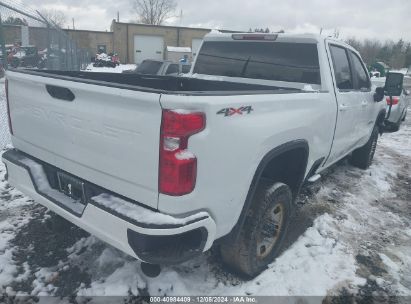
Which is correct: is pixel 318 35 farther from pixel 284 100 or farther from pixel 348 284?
pixel 348 284

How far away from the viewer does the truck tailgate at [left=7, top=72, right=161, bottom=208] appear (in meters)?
2.04

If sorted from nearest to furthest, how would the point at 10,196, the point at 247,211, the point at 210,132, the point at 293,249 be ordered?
the point at 210,132
the point at 247,211
the point at 293,249
the point at 10,196

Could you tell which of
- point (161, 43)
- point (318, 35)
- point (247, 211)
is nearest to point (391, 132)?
point (318, 35)

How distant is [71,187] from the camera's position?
2.60m

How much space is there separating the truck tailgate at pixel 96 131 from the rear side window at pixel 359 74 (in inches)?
138

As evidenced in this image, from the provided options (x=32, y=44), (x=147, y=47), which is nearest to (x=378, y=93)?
(x=32, y=44)

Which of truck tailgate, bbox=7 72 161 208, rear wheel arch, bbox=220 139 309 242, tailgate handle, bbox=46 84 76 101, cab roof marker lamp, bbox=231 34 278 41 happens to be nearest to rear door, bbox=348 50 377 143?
cab roof marker lamp, bbox=231 34 278 41

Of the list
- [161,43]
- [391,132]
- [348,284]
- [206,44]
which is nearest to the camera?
[348,284]

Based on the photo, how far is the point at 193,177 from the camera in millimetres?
2072

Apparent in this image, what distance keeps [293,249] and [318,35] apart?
7.69ft

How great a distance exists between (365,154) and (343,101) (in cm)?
271

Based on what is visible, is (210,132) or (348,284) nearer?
(210,132)

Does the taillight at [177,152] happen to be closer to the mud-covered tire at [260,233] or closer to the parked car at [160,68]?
the mud-covered tire at [260,233]

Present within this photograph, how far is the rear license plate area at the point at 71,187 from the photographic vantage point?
2.52m
